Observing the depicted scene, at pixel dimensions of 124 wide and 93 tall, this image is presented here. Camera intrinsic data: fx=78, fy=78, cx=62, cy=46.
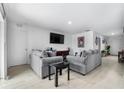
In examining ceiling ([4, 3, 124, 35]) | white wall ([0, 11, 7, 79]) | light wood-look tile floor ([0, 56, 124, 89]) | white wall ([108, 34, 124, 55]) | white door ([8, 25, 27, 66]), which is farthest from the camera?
white wall ([108, 34, 124, 55])

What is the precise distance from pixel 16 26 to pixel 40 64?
2.66 metres

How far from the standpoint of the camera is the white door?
3.76 meters

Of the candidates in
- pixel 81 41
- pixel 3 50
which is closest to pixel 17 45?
pixel 3 50

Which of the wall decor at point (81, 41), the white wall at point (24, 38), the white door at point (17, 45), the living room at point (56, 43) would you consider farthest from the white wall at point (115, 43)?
the white door at point (17, 45)

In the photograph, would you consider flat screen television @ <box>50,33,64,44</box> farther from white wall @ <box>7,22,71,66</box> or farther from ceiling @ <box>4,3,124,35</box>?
ceiling @ <box>4,3,124,35</box>

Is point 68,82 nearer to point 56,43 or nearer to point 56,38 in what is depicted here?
point 56,43

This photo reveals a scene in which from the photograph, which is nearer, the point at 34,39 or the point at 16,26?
the point at 16,26

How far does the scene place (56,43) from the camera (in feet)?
19.1

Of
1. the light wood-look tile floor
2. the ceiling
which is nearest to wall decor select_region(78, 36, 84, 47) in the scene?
the ceiling

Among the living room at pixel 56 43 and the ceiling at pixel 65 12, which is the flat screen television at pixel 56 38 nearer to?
the living room at pixel 56 43

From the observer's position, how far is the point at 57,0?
1.82 metres

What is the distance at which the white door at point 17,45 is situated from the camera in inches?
148

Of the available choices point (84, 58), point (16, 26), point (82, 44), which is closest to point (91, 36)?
point (82, 44)
